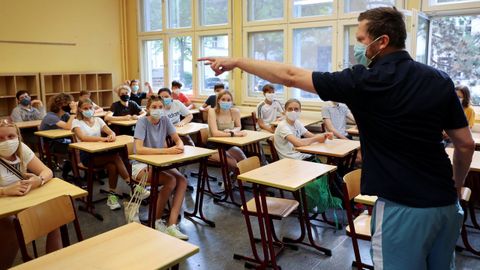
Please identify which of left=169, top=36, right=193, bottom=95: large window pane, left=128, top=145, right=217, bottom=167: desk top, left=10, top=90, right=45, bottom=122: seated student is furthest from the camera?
left=169, top=36, right=193, bottom=95: large window pane

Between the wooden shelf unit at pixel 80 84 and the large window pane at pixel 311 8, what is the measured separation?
12.9 ft

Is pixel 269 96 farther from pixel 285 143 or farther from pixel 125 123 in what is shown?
pixel 125 123

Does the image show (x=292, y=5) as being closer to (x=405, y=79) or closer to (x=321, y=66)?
(x=321, y=66)

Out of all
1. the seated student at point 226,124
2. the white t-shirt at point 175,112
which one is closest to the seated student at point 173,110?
the white t-shirt at point 175,112

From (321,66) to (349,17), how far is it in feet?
2.69

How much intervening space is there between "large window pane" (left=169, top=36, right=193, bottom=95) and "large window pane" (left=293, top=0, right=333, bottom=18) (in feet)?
7.37

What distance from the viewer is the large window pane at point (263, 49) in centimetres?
668

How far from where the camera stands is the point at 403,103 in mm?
1301

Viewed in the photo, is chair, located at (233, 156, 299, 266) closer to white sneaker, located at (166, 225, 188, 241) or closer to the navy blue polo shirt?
white sneaker, located at (166, 225, 188, 241)

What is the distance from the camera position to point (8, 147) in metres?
2.62

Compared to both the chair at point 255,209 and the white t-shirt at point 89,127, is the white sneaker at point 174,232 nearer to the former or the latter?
the chair at point 255,209

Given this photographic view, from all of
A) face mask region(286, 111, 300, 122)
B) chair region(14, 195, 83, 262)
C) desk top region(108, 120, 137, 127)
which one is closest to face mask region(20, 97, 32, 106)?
desk top region(108, 120, 137, 127)

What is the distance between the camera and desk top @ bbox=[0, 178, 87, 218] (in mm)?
2188

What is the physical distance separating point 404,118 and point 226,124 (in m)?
3.55
